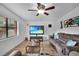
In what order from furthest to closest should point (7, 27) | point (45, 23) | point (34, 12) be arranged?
point (45, 23), point (34, 12), point (7, 27)

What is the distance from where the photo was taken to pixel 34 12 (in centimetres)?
168

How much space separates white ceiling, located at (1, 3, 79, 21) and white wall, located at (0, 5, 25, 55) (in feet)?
0.23

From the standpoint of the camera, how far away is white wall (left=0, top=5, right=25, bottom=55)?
152cm

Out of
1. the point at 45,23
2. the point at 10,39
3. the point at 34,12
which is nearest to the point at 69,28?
the point at 45,23

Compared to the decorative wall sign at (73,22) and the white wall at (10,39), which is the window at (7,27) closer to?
the white wall at (10,39)

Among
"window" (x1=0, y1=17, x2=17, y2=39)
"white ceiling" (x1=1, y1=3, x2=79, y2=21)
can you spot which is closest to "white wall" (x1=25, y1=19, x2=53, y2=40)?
"white ceiling" (x1=1, y1=3, x2=79, y2=21)

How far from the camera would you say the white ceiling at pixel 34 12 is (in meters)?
1.47

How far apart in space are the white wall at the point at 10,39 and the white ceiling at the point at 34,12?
7 cm

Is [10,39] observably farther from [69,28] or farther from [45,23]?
[69,28]

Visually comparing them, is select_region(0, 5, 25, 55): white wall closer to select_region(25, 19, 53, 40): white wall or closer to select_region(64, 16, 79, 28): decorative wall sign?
select_region(25, 19, 53, 40): white wall

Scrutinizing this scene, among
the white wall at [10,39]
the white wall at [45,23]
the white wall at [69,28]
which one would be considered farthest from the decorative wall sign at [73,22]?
the white wall at [10,39]

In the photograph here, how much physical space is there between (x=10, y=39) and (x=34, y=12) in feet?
1.78

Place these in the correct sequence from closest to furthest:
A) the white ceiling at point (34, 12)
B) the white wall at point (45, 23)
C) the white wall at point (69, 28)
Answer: the white ceiling at point (34, 12), the white wall at point (69, 28), the white wall at point (45, 23)

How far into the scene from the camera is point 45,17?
1.75m
